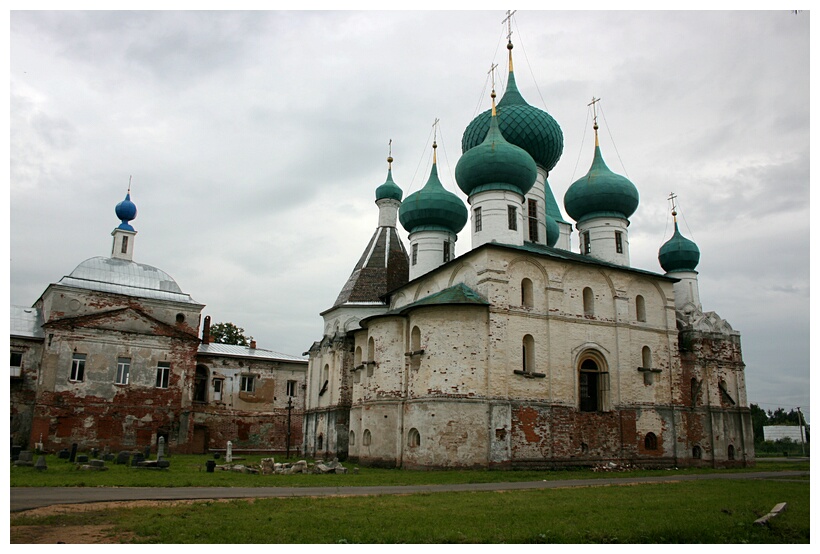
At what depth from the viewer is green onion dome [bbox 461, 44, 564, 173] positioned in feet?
99.0

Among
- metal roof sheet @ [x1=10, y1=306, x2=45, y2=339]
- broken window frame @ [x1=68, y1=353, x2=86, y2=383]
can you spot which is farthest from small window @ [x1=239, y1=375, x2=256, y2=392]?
metal roof sheet @ [x1=10, y1=306, x2=45, y2=339]

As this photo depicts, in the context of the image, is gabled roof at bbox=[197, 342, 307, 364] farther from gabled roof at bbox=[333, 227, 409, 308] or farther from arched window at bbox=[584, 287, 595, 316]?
arched window at bbox=[584, 287, 595, 316]

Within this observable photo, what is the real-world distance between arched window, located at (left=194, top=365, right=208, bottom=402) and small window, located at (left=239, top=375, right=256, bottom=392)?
201 cm

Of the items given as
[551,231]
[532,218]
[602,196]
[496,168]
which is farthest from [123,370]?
[602,196]

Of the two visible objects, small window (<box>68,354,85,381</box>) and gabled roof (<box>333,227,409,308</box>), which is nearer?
small window (<box>68,354,85,381</box>)

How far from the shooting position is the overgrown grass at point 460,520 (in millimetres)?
8117

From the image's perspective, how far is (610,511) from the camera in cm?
1038

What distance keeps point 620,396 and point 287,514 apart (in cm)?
1849

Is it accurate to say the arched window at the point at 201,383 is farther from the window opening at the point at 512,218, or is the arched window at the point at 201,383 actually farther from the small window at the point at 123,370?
the window opening at the point at 512,218

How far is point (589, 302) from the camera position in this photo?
84.5ft

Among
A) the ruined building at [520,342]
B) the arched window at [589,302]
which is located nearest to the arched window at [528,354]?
the ruined building at [520,342]

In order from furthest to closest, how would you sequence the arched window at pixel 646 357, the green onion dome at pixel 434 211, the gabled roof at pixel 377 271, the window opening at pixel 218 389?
the window opening at pixel 218 389
the gabled roof at pixel 377 271
the green onion dome at pixel 434 211
the arched window at pixel 646 357

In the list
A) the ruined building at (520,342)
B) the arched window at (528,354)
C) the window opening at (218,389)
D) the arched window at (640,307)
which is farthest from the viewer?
the window opening at (218,389)

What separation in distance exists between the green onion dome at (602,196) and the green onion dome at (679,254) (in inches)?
157
